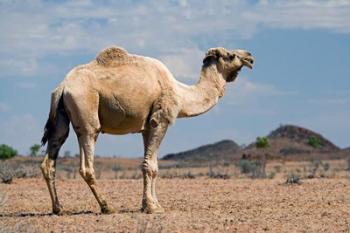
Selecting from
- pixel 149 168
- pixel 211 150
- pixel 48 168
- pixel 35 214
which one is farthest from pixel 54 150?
pixel 211 150

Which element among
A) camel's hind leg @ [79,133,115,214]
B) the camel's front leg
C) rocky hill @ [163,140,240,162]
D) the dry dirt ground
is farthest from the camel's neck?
rocky hill @ [163,140,240,162]

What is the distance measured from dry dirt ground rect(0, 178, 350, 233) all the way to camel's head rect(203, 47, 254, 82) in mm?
2501

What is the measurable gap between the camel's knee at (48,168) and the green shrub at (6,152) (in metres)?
51.5

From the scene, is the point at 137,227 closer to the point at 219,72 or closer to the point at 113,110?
the point at 113,110

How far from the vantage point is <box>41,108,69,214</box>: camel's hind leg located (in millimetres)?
15055

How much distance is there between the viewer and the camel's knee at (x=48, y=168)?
49.3 ft

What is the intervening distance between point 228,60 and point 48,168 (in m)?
3.88

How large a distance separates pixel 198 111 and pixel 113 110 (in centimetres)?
180

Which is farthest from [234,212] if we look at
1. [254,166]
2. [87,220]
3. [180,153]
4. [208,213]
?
[180,153]

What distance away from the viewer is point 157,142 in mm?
15516

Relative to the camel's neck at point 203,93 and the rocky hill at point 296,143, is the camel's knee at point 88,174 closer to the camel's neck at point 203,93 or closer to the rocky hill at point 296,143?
the camel's neck at point 203,93

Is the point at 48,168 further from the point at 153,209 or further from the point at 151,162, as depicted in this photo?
the point at 153,209

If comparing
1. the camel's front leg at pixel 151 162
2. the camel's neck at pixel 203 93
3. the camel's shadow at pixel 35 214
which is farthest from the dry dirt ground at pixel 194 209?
the camel's neck at pixel 203 93

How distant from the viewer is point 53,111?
1498 cm
